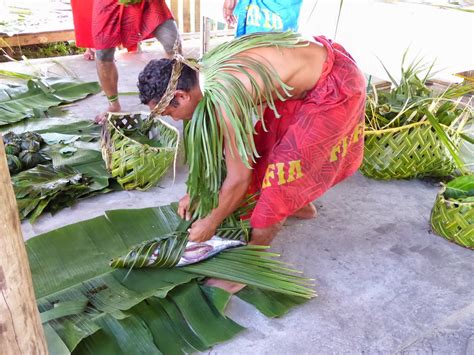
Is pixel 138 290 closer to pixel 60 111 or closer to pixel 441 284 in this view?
pixel 441 284

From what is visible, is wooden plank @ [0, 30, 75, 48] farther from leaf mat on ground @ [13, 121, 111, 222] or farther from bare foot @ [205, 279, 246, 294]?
bare foot @ [205, 279, 246, 294]

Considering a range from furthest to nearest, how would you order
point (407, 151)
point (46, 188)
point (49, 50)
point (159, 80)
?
point (49, 50) → point (407, 151) → point (46, 188) → point (159, 80)

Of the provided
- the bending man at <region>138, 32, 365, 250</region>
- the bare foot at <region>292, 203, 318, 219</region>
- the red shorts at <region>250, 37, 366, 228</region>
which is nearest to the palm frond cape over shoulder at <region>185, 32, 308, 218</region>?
the bending man at <region>138, 32, 365, 250</region>

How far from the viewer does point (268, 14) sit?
2.83 meters

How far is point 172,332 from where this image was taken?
5.73 ft

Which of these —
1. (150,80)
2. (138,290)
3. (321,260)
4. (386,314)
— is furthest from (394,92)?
(138,290)

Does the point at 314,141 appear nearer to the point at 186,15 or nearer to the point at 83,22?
the point at 83,22

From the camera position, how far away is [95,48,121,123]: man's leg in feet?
10.9

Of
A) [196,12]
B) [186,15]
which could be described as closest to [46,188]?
[186,15]

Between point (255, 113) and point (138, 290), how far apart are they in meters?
0.80

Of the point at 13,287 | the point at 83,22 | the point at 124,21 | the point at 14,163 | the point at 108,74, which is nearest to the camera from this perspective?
the point at 13,287

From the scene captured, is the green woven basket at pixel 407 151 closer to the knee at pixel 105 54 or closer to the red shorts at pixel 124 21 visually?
the red shorts at pixel 124 21

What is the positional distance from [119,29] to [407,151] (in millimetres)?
1963

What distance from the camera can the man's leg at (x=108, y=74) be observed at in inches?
131
